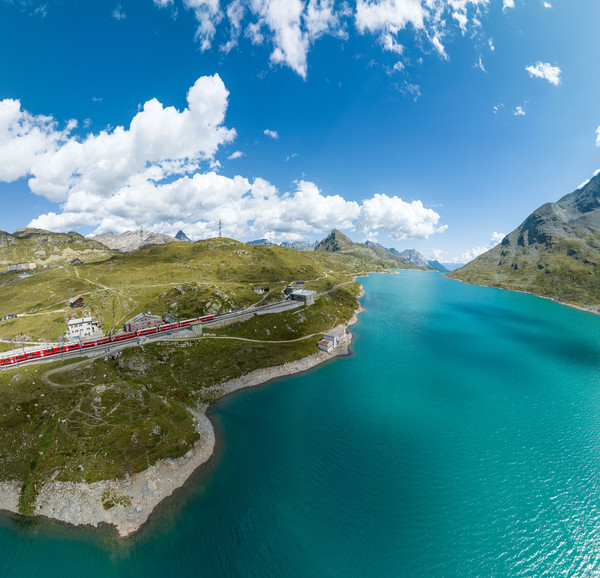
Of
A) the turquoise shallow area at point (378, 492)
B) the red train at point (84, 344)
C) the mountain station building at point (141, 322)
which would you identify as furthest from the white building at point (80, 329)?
the turquoise shallow area at point (378, 492)

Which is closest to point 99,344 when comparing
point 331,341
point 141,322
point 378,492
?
point 141,322

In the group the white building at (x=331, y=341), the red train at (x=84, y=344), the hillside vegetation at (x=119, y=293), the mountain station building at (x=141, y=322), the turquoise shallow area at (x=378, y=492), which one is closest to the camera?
the turquoise shallow area at (x=378, y=492)

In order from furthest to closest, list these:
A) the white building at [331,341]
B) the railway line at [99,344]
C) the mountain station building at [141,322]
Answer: the white building at [331,341], the mountain station building at [141,322], the railway line at [99,344]

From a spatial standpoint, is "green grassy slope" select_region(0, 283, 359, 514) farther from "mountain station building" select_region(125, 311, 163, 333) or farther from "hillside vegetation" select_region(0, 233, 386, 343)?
"hillside vegetation" select_region(0, 233, 386, 343)

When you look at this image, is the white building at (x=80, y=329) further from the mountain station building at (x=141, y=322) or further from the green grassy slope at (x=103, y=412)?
the green grassy slope at (x=103, y=412)

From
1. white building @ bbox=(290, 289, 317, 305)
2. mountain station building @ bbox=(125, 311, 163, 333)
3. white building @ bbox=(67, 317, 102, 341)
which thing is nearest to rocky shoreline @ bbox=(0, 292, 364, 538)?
mountain station building @ bbox=(125, 311, 163, 333)

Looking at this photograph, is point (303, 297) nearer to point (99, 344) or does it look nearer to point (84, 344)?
point (99, 344)
